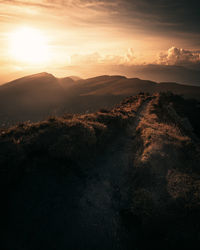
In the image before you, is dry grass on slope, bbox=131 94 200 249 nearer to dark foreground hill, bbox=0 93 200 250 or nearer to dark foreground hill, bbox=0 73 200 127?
dark foreground hill, bbox=0 93 200 250

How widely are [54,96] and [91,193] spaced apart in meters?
143

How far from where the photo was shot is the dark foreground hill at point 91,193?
18.4 ft

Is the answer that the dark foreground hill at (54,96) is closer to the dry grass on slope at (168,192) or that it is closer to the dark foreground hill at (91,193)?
the dark foreground hill at (91,193)

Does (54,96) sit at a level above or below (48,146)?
below

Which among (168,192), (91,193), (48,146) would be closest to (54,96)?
(48,146)

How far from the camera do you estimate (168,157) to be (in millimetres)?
9008

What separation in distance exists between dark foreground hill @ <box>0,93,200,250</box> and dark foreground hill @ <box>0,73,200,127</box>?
90.5 metres

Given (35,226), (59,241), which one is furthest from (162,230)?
(35,226)

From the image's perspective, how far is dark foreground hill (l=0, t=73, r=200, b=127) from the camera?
108m

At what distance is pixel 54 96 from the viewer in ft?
464

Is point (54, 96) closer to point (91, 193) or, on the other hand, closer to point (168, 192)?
point (91, 193)

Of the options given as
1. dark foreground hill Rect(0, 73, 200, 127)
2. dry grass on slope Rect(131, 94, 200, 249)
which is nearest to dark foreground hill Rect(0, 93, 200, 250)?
dry grass on slope Rect(131, 94, 200, 249)

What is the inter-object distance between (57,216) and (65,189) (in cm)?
116

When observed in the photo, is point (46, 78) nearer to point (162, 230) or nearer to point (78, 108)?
point (78, 108)
